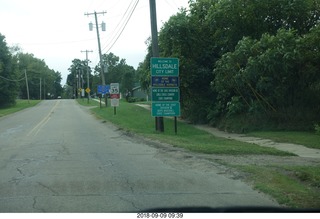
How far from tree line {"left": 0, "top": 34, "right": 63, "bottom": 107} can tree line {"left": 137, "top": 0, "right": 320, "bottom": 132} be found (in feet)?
146

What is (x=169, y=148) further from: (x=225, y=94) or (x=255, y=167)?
(x=225, y=94)

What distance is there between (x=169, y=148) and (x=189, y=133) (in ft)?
23.7

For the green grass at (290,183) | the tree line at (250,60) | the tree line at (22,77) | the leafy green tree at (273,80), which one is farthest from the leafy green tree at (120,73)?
the green grass at (290,183)

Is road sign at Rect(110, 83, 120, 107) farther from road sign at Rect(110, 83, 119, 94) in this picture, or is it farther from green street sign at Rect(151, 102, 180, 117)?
green street sign at Rect(151, 102, 180, 117)

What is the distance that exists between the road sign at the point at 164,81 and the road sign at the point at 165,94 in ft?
0.67

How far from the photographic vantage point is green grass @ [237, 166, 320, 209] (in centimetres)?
780

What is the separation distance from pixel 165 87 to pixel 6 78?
5152 cm

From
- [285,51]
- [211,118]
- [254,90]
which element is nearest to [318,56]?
[285,51]

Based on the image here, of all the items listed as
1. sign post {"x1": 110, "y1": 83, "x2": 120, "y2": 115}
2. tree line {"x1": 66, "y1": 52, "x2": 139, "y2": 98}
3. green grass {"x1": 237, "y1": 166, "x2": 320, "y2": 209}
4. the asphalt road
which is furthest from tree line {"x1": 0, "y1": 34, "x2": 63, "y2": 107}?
green grass {"x1": 237, "y1": 166, "x2": 320, "y2": 209}

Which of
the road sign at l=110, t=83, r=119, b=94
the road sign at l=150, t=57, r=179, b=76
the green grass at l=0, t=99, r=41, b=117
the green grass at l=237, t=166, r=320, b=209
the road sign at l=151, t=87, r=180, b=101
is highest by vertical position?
the road sign at l=150, t=57, r=179, b=76

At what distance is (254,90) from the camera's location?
2308 centimetres

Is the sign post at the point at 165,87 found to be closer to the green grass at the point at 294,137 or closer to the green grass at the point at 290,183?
the green grass at the point at 294,137

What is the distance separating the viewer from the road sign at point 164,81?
22.1 m

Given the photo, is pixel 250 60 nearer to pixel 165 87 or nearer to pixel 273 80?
pixel 273 80
